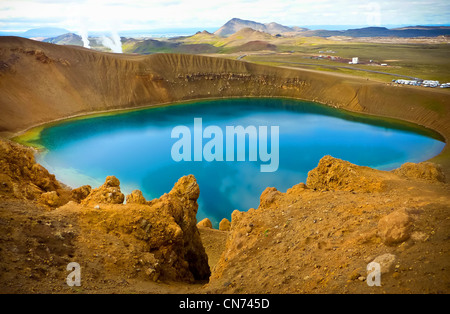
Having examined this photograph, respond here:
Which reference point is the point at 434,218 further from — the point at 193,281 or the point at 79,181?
the point at 79,181

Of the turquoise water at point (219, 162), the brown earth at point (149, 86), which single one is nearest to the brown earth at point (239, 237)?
the turquoise water at point (219, 162)

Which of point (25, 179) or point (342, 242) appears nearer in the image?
point (342, 242)

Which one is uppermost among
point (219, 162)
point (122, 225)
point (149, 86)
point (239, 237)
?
point (149, 86)

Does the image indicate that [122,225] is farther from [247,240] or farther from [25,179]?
[25,179]

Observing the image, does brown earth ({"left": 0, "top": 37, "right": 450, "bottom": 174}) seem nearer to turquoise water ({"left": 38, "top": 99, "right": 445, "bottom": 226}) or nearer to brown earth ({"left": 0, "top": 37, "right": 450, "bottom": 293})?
turquoise water ({"left": 38, "top": 99, "right": 445, "bottom": 226})

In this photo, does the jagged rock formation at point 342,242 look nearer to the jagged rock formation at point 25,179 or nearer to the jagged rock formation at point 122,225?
the jagged rock formation at point 122,225

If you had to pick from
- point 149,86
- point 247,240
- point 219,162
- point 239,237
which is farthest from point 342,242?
point 149,86

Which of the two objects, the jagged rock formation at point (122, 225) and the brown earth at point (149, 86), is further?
the brown earth at point (149, 86)

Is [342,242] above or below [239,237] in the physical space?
above

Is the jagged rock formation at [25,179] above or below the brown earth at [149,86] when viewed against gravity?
below

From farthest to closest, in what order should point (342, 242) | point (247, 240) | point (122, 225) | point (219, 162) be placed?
point (219, 162)
point (122, 225)
point (247, 240)
point (342, 242)
